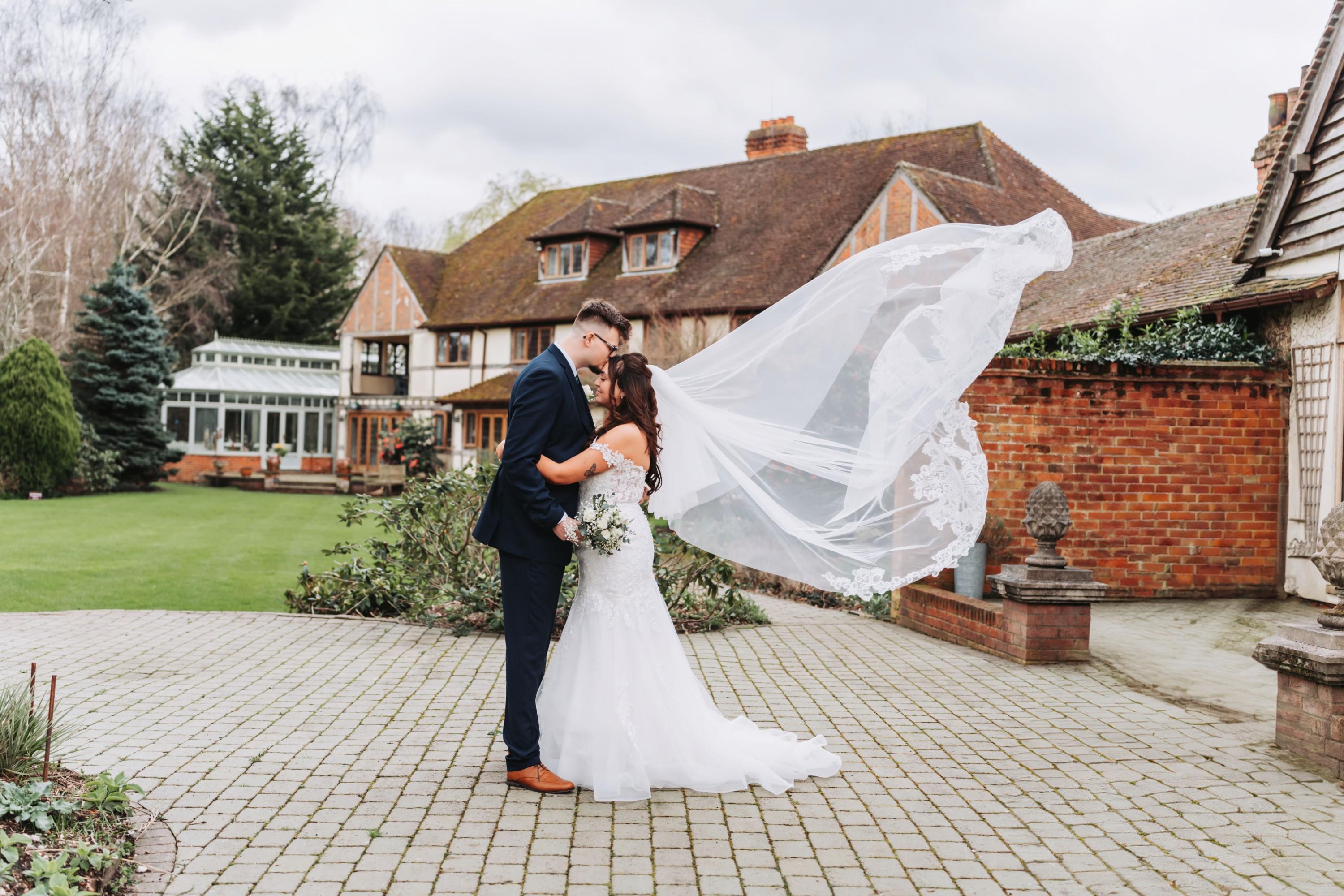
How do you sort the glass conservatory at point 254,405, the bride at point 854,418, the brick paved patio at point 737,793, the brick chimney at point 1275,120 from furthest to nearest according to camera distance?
the glass conservatory at point 254,405, the brick chimney at point 1275,120, the bride at point 854,418, the brick paved patio at point 737,793

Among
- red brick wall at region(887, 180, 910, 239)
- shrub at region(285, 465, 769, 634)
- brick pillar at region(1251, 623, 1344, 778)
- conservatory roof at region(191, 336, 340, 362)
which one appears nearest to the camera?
brick pillar at region(1251, 623, 1344, 778)

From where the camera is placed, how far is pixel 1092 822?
4949 millimetres

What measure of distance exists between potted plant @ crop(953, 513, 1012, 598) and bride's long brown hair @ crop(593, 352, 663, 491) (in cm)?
550

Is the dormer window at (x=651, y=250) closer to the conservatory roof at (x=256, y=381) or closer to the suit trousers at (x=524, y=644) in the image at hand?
the conservatory roof at (x=256, y=381)

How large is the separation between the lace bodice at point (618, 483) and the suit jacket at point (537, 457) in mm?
83

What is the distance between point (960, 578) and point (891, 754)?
4.65m

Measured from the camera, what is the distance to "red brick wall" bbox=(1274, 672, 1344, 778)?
566 centimetres

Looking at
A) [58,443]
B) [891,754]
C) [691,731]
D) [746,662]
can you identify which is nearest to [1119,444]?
[746,662]

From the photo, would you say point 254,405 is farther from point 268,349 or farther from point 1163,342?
point 1163,342

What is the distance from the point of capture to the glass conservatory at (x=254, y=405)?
130 feet

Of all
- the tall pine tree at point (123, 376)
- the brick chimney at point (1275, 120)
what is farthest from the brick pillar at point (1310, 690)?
the tall pine tree at point (123, 376)

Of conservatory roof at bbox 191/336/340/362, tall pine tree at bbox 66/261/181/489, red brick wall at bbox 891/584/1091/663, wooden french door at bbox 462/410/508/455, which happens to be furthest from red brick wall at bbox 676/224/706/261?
red brick wall at bbox 891/584/1091/663

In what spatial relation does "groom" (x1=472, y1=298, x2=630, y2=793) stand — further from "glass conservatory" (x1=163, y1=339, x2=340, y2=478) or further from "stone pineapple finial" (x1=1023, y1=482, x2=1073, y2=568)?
"glass conservatory" (x1=163, y1=339, x2=340, y2=478)

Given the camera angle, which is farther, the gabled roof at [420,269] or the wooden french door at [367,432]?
the wooden french door at [367,432]
